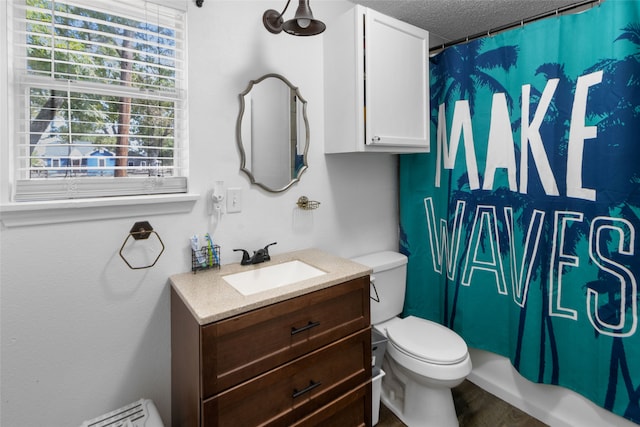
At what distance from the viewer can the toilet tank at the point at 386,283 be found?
198 centimetres

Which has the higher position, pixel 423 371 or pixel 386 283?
pixel 386 283

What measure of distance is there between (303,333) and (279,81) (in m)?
1.29

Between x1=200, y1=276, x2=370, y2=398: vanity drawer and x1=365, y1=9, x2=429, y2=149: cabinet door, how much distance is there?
85cm

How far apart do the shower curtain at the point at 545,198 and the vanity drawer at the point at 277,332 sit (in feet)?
2.97

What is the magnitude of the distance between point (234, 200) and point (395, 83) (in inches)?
43.3

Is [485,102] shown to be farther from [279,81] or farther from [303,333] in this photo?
[303,333]

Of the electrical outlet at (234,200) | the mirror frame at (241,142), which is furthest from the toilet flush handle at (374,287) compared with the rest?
the electrical outlet at (234,200)

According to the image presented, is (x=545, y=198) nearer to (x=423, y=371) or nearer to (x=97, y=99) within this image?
(x=423, y=371)

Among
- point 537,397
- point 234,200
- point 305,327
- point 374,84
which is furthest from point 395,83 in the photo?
point 537,397

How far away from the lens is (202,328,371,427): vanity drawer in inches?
43.3

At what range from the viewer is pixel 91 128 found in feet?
4.24

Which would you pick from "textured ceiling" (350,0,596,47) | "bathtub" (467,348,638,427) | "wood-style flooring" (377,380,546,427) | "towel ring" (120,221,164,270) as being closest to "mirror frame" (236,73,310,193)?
"towel ring" (120,221,164,270)

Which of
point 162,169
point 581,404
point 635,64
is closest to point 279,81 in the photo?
point 162,169

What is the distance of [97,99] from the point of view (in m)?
1.31
